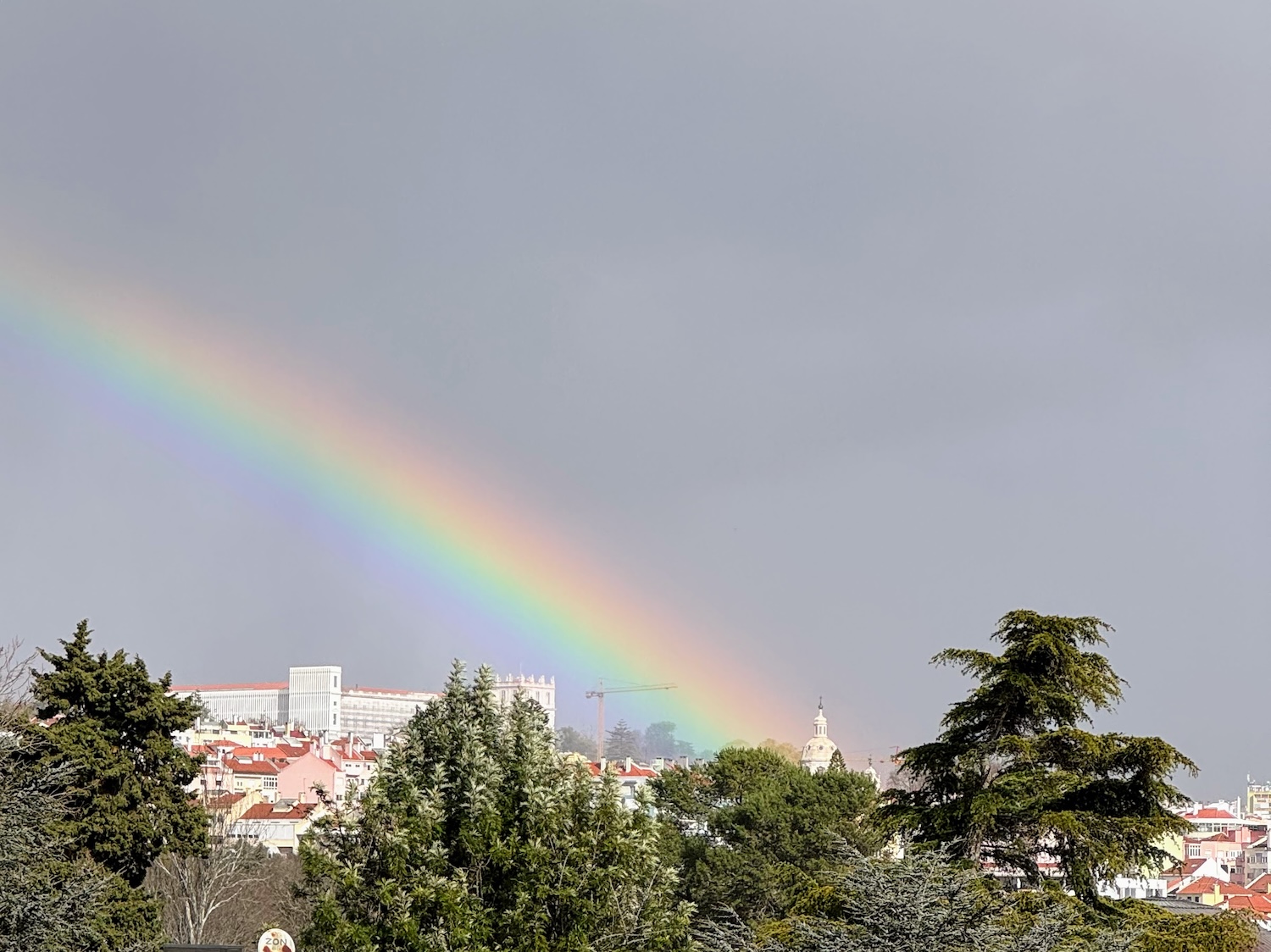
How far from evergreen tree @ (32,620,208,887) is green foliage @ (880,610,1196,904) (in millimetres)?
11742

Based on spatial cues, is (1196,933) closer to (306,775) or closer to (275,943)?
(275,943)

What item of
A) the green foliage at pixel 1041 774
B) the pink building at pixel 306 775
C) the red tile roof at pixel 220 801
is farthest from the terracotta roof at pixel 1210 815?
the green foliage at pixel 1041 774

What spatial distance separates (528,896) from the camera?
13.5m

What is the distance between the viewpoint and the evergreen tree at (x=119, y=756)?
25344mm

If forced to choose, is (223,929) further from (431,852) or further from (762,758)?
(431,852)

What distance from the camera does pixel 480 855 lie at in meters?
13.7

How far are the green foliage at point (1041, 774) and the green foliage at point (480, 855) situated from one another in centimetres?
798

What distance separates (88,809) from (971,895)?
1615 centimetres

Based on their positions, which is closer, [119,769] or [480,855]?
[480,855]

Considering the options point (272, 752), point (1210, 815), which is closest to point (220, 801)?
point (272, 752)

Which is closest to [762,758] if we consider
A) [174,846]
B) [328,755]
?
[174,846]

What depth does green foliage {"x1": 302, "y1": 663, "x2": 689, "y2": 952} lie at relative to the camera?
43.5 ft

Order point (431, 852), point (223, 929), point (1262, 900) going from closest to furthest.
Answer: point (431, 852) → point (223, 929) → point (1262, 900)

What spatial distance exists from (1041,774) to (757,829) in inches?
1275
